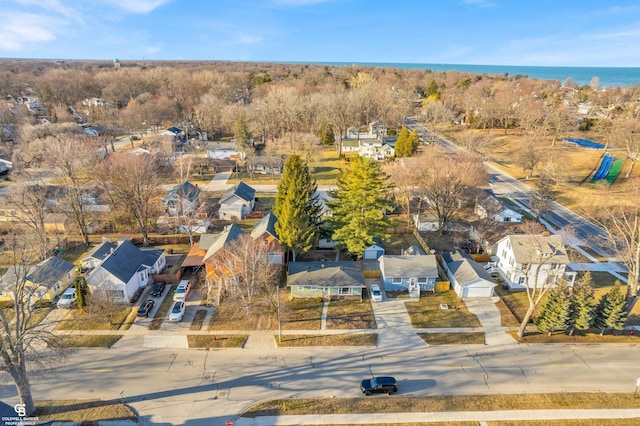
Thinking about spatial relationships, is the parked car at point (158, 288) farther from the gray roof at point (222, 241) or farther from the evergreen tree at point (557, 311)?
the evergreen tree at point (557, 311)

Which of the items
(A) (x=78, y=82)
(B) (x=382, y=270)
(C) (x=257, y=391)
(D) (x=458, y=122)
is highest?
(A) (x=78, y=82)

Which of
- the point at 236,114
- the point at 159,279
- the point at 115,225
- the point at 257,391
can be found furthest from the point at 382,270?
the point at 236,114

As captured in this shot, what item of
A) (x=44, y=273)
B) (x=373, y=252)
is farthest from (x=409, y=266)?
(x=44, y=273)

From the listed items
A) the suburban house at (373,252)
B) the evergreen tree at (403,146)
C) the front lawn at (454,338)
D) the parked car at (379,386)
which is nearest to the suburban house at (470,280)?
the front lawn at (454,338)

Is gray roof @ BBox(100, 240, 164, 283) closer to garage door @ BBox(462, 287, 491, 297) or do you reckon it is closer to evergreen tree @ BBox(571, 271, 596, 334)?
garage door @ BBox(462, 287, 491, 297)

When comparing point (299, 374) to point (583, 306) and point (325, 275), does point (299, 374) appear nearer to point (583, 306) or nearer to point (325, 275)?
point (325, 275)

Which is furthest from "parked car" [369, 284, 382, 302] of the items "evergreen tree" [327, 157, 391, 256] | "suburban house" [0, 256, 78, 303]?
"suburban house" [0, 256, 78, 303]

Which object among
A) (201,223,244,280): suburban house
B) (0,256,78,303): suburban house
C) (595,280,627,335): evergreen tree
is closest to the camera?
(595,280,627,335): evergreen tree

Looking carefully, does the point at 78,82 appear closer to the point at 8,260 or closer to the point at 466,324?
the point at 8,260
